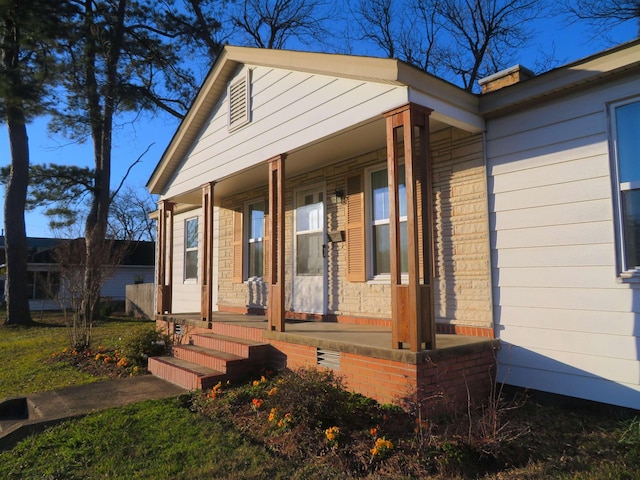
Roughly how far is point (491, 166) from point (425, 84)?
1332 mm

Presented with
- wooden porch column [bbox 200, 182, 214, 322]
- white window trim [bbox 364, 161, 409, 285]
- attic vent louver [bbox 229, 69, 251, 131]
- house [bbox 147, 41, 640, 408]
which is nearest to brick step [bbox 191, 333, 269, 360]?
house [bbox 147, 41, 640, 408]

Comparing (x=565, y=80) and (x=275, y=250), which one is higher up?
(x=565, y=80)

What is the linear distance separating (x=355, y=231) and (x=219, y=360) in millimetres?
2680

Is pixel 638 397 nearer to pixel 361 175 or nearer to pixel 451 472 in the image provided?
pixel 451 472

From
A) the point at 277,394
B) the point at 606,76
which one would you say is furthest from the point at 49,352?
the point at 606,76

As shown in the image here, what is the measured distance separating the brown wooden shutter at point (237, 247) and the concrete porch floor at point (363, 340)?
8.79ft

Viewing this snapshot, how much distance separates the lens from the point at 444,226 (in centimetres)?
579

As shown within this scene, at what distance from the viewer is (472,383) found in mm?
4848

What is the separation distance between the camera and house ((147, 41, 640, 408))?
442 cm

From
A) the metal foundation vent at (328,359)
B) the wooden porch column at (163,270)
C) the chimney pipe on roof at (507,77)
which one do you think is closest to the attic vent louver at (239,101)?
the wooden porch column at (163,270)

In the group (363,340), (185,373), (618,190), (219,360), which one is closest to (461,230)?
(618,190)

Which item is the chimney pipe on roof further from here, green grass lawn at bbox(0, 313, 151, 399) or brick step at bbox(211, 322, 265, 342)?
green grass lawn at bbox(0, 313, 151, 399)

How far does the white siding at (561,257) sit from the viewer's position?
173 inches

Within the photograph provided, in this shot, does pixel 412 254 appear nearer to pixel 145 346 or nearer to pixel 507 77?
pixel 507 77
